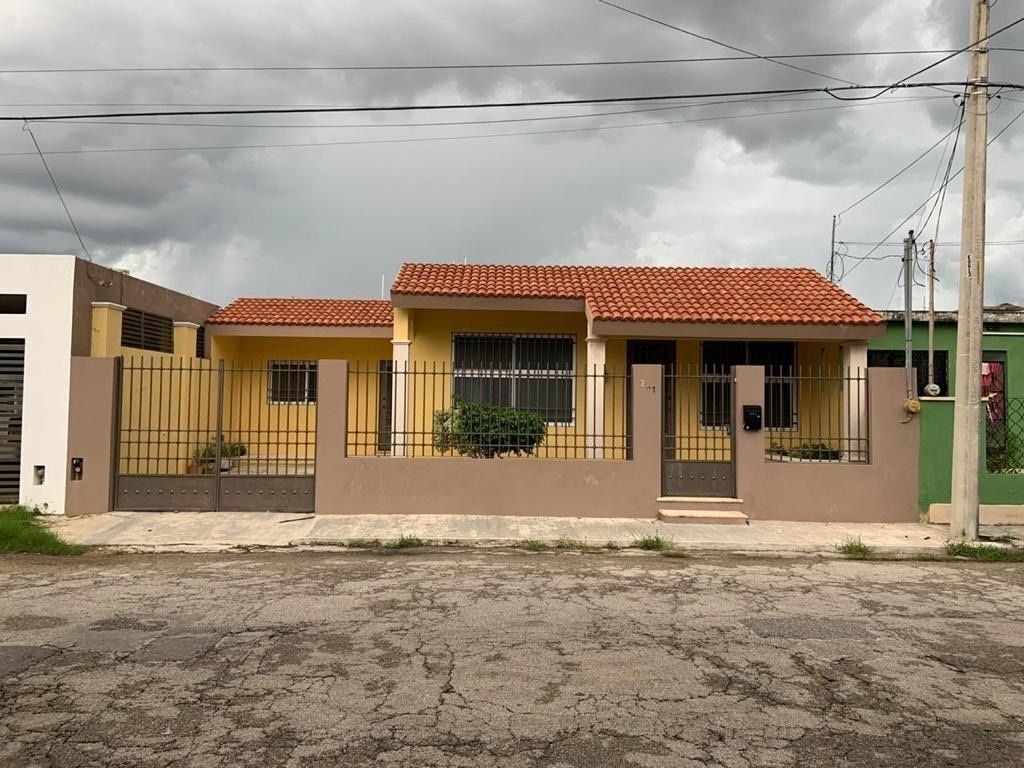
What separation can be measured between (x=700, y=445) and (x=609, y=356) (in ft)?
7.77

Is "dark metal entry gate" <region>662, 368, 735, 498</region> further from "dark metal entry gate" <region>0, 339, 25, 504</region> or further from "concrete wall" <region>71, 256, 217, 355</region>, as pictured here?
A: "dark metal entry gate" <region>0, 339, 25, 504</region>

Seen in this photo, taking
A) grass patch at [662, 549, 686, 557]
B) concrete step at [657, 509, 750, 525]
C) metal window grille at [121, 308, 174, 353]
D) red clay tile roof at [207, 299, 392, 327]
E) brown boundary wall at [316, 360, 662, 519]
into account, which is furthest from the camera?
red clay tile roof at [207, 299, 392, 327]

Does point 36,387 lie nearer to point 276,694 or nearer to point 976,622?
point 276,694

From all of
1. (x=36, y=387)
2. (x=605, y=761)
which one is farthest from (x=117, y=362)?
(x=605, y=761)

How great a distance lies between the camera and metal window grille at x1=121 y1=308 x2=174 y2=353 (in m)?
12.5

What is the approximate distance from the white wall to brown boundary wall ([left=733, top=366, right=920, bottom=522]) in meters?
9.53

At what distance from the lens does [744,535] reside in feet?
31.1

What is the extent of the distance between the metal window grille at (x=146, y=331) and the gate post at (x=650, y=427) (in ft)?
27.5

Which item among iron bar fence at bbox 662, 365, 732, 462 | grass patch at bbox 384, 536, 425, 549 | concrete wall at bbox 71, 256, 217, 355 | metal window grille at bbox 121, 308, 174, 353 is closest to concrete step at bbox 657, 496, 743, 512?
iron bar fence at bbox 662, 365, 732, 462

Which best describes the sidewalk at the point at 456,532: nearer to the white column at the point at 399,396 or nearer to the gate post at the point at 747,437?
the gate post at the point at 747,437

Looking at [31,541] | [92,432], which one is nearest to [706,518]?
[31,541]

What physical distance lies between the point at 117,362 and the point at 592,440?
22.9ft

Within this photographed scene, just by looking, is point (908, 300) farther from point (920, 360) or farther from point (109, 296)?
point (109, 296)

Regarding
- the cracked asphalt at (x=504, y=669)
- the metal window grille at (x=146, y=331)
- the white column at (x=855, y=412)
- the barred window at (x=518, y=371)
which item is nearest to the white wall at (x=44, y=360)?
the metal window grille at (x=146, y=331)
